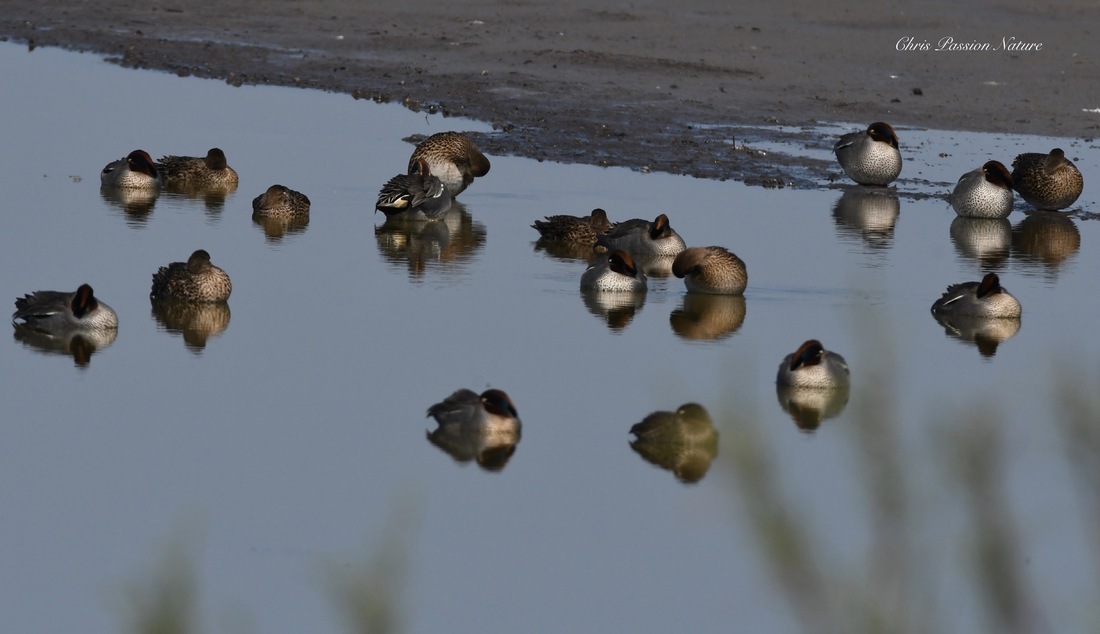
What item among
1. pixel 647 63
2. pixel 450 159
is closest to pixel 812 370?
pixel 450 159

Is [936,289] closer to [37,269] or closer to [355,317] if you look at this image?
[355,317]

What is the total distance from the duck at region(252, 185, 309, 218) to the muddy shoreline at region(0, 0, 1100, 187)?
182 inches

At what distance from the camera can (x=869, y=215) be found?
17969 mm

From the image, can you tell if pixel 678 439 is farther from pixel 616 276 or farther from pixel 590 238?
pixel 590 238

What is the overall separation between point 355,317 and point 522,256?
10.5 ft

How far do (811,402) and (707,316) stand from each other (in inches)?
108

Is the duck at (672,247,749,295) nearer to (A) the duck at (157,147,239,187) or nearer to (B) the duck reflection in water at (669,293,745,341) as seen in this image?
(B) the duck reflection in water at (669,293,745,341)

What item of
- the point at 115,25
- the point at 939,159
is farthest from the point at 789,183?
the point at 115,25

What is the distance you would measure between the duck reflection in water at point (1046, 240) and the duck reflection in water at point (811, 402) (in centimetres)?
500

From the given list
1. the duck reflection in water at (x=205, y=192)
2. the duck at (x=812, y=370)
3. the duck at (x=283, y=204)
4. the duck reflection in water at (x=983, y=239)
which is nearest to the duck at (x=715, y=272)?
the duck reflection in water at (x=983, y=239)

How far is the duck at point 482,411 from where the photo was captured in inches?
385

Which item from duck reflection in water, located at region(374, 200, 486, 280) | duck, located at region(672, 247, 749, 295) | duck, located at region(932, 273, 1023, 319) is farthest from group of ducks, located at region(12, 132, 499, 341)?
duck, located at region(932, 273, 1023, 319)

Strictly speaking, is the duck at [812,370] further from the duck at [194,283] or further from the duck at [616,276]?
the duck at [194,283]

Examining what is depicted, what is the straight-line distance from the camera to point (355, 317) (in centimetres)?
1279
